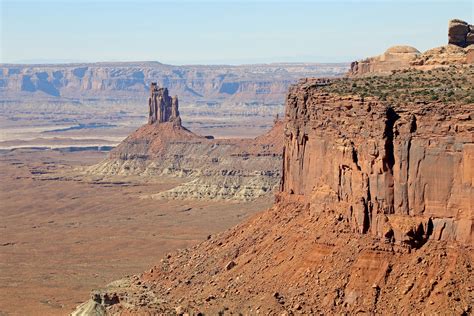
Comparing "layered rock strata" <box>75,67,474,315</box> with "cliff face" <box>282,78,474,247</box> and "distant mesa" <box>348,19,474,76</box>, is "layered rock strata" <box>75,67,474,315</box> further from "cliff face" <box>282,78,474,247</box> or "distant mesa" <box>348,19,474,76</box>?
Result: "distant mesa" <box>348,19,474,76</box>

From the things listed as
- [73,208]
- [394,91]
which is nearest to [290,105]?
[394,91]

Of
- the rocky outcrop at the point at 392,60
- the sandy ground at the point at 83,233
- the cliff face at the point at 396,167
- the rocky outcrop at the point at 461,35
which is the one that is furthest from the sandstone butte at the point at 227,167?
the cliff face at the point at 396,167

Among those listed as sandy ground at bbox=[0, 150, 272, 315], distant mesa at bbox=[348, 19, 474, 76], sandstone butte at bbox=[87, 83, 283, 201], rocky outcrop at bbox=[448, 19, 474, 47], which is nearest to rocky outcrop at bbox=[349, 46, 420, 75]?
distant mesa at bbox=[348, 19, 474, 76]

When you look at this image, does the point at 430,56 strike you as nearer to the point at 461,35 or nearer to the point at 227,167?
the point at 461,35

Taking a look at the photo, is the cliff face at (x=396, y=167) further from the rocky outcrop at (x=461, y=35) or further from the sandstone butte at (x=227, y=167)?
the sandstone butte at (x=227, y=167)

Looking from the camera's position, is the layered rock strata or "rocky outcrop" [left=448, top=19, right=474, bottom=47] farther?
"rocky outcrop" [left=448, top=19, right=474, bottom=47]
